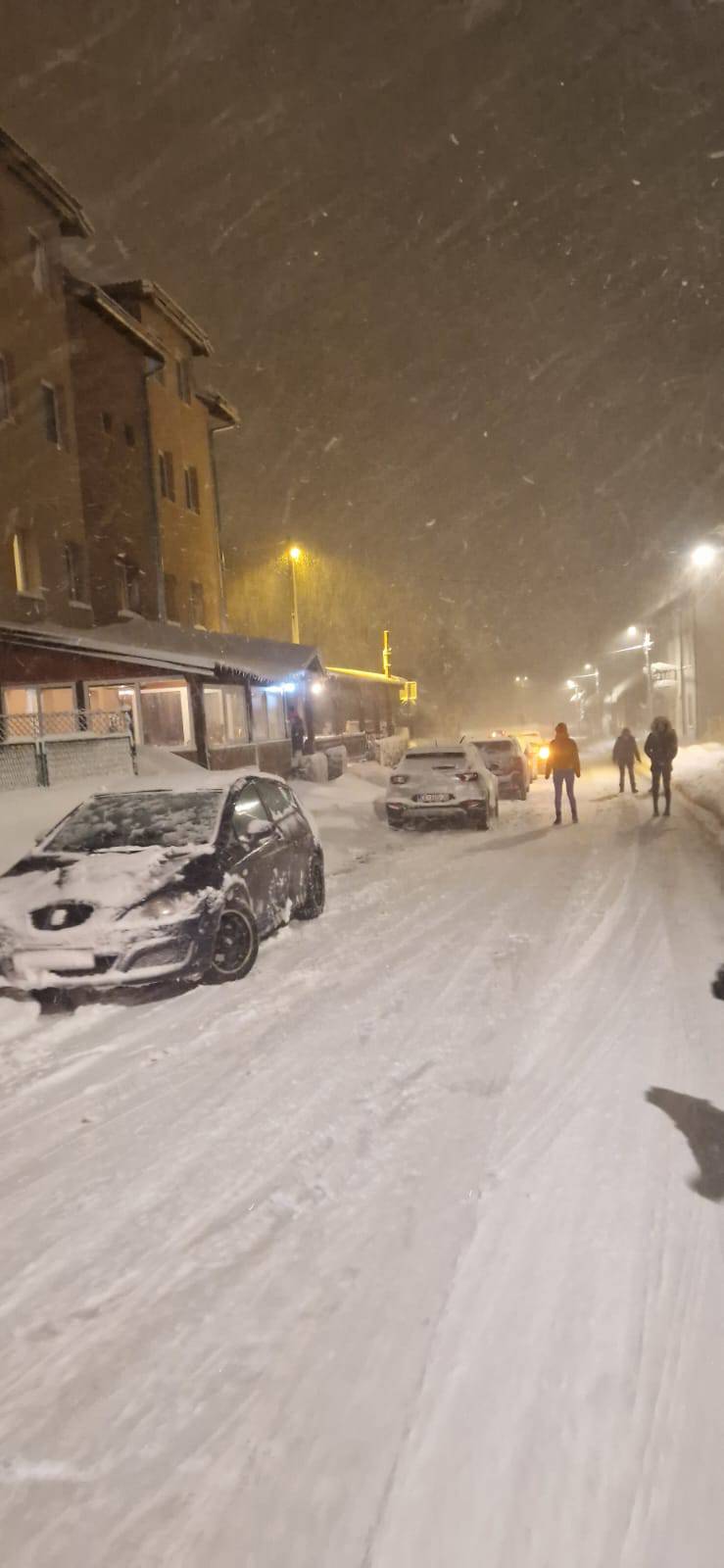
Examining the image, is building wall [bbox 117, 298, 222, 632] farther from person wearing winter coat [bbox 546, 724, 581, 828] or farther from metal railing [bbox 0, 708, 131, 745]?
person wearing winter coat [bbox 546, 724, 581, 828]

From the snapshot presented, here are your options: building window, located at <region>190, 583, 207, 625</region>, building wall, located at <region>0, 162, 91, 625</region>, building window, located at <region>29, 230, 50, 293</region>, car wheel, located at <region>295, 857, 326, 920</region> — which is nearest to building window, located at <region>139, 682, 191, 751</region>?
building window, located at <region>190, 583, 207, 625</region>

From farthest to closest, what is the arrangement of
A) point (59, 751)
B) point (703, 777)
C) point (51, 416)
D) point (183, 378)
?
point (183, 378) < point (703, 777) < point (51, 416) < point (59, 751)

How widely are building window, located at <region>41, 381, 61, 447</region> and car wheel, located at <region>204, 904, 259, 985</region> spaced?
18.9 metres

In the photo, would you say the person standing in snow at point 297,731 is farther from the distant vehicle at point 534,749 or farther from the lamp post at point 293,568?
the distant vehicle at point 534,749

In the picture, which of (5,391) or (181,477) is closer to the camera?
(5,391)

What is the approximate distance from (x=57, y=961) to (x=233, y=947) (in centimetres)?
128

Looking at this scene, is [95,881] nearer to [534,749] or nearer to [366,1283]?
[366,1283]

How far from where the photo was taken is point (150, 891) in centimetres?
663

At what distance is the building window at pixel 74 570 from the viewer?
76.7 ft

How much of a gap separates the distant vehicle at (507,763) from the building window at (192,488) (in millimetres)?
15216

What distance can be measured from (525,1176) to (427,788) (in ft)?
39.6

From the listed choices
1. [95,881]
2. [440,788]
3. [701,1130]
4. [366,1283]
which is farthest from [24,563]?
[366,1283]

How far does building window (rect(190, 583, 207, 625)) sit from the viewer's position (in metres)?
31.1

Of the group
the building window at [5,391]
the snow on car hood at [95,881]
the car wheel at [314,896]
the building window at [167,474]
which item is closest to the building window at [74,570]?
the building window at [5,391]
